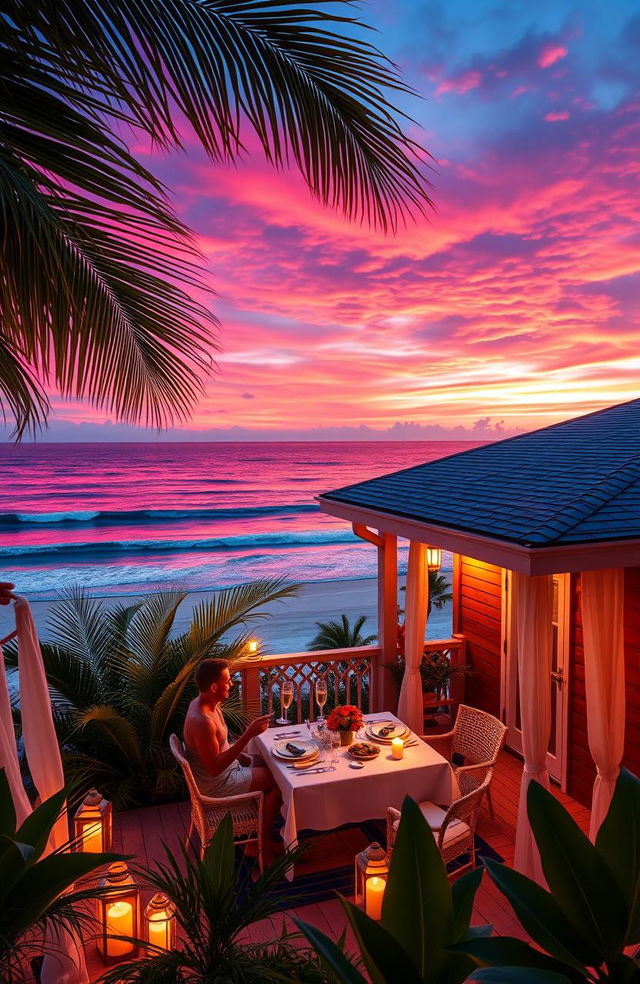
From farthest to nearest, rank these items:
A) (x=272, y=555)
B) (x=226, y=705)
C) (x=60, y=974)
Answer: (x=272, y=555) < (x=226, y=705) < (x=60, y=974)

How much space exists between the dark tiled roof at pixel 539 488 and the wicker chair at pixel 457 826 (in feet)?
6.34

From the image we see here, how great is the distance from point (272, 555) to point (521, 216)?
22.6m

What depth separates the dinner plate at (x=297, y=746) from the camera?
493 centimetres

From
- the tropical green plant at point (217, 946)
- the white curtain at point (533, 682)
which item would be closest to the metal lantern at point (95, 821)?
the tropical green plant at point (217, 946)

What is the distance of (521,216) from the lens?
31.3 feet

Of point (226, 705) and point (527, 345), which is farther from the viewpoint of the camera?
point (527, 345)

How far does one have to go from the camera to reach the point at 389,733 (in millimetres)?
5371

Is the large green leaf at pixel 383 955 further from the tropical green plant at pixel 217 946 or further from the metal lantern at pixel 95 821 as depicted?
the metal lantern at pixel 95 821

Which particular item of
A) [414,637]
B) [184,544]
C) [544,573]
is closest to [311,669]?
[414,637]

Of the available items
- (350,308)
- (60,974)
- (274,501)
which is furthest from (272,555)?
(60,974)

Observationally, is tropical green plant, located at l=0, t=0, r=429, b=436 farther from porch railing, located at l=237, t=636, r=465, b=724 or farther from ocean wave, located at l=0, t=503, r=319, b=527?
ocean wave, located at l=0, t=503, r=319, b=527

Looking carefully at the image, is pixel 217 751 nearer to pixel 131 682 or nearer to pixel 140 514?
pixel 131 682

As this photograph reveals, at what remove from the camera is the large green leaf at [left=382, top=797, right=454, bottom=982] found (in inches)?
51.2

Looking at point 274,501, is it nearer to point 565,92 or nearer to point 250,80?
point 565,92
